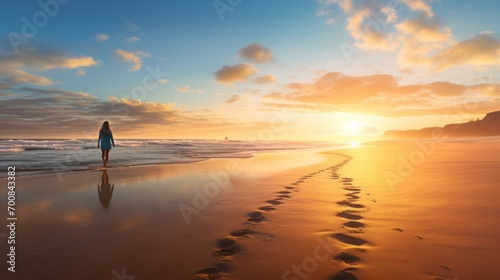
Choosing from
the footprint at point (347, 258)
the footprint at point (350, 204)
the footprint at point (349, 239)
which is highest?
the footprint at point (350, 204)

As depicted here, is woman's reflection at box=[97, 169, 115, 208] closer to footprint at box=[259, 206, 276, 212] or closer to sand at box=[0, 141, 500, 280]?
sand at box=[0, 141, 500, 280]

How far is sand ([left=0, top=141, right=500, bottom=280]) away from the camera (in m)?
3.27

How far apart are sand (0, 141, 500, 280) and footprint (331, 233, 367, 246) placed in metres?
0.02

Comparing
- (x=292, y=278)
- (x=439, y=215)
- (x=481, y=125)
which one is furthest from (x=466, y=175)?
(x=481, y=125)

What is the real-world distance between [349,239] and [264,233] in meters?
1.34

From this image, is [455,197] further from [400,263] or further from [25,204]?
[25,204]

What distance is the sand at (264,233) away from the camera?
10.7 ft

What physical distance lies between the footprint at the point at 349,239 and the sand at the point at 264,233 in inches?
0.6

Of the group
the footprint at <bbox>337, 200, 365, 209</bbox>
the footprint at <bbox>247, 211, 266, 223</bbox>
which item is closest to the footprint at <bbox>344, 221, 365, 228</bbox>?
the footprint at <bbox>337, 200, 365, 209</bbox>

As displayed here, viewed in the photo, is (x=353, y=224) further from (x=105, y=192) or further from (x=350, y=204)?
(x=105, y=192)

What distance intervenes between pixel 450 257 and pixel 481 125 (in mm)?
150077

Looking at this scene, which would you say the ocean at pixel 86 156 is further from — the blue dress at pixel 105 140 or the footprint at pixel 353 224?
the footprint at pixel 353 224

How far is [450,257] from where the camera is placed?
3.42 metres

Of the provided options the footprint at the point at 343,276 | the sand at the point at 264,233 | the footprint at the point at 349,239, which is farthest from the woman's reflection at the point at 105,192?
the footprint at the point at 343,276
